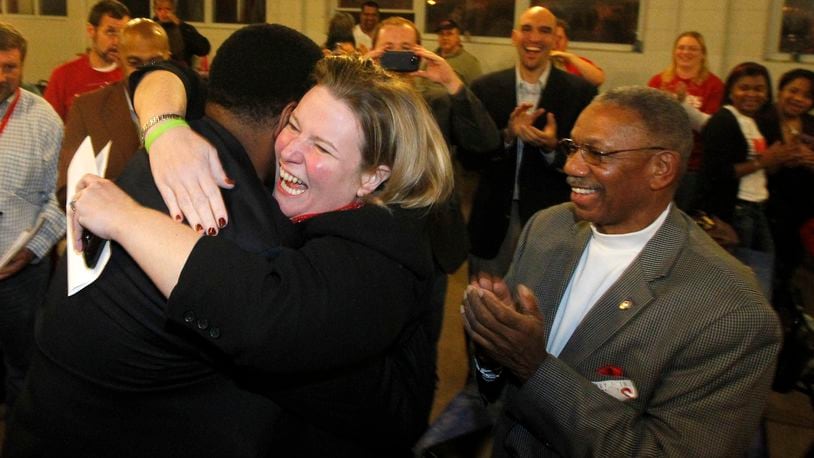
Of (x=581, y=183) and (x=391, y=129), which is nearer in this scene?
(x=391, y=129)

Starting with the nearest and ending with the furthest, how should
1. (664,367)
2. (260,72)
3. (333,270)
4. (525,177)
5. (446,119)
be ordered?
1. (333,270)
2. (260,72)
3. (664,367)
4. (446,119)
5. (525,177)

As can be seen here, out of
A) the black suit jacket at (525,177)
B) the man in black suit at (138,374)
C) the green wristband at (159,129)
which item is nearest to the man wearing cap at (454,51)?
the black suit jacket at (525,177)

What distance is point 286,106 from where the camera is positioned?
167cm

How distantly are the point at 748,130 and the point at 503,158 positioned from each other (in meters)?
1.78

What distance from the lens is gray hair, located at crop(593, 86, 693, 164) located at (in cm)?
219

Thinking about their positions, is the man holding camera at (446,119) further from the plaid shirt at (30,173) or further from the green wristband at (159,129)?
the green wristband at (159,129)

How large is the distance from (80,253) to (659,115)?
5.17 feet

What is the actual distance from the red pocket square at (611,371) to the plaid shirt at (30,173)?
2593mm

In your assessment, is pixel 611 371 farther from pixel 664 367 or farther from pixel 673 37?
pixel 673 37

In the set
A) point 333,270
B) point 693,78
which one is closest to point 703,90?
point 693,78

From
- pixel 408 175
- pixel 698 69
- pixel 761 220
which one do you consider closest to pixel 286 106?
pixel 408 175

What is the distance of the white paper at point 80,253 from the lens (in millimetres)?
1345

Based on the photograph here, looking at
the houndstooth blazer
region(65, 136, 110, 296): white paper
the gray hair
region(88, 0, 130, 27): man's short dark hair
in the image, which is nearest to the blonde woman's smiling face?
region(65, 136, 110, 296): white paper

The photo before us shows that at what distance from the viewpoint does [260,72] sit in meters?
1.63
